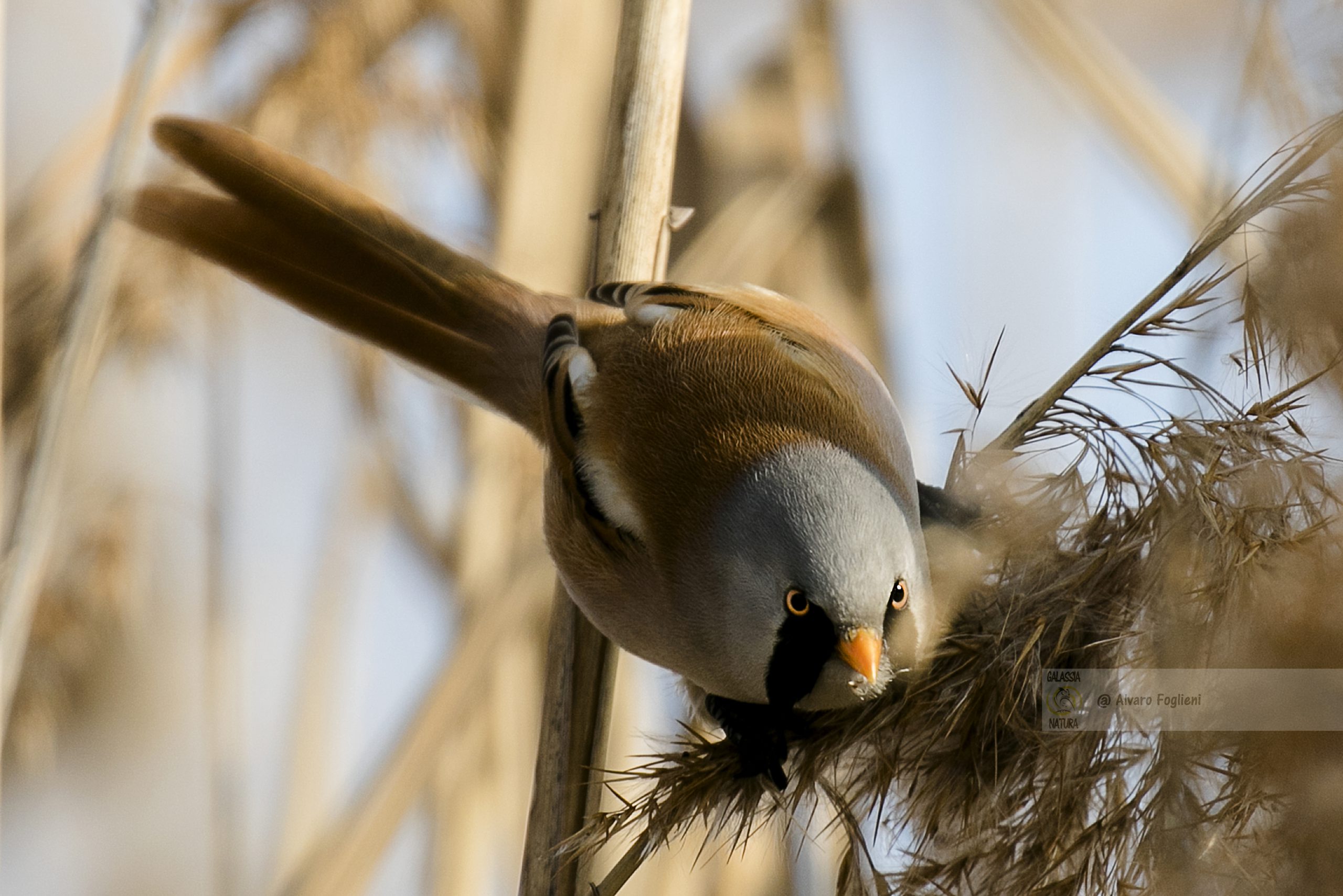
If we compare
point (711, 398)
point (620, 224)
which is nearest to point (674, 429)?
point (711, 398)

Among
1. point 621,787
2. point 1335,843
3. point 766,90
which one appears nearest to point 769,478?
point 621,787

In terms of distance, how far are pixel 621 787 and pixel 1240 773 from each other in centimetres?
73

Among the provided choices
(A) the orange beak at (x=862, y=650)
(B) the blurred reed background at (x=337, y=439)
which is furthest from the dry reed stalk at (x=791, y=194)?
(A) the orange beak at (x=862, y=650)

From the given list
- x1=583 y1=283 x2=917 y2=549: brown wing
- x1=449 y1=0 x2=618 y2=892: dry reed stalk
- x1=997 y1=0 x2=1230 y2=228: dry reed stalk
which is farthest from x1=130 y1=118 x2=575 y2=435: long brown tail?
x1=997 y1=0 x2=1230 y2=228: dry reed stalk

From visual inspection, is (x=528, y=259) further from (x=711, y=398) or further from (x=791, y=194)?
(x=711, y=398)

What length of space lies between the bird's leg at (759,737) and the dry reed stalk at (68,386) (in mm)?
861

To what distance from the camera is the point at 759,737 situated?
116cm

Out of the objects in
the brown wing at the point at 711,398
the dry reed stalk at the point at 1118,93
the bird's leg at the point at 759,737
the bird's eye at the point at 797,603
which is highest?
the dry reed stalk at the point at 1118,93

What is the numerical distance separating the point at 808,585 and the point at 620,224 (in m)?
0.50

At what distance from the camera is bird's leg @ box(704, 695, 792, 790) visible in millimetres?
1131

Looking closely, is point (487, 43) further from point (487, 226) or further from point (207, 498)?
point (207, 498)

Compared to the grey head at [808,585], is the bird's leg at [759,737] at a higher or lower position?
lower

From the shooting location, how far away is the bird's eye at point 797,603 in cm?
110

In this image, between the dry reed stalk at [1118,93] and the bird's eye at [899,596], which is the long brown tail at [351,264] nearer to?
the bird's eye at [899,596]
